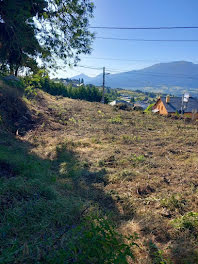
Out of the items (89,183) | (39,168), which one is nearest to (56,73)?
(39,168)

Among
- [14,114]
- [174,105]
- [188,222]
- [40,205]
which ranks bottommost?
[188,222]

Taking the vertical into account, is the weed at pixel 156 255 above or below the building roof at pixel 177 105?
below

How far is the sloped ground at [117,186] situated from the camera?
2.59 m

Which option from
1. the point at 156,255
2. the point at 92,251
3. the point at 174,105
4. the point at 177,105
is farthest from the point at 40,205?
the point at 177,105

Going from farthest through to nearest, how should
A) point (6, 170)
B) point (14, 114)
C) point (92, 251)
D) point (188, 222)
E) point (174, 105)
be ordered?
point (174, 105)
point (14, 114)
point (6, 170)
point (188, 222)
point (92, 251)

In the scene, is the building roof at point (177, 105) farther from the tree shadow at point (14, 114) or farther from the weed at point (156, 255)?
the weed at point (156, 255)

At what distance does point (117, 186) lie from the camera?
179 inches

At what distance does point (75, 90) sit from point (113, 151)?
38.3m

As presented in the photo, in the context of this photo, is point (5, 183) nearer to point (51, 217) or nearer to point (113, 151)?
point (51, 217)

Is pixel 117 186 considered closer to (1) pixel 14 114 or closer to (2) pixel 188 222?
(2) pixel 188 222

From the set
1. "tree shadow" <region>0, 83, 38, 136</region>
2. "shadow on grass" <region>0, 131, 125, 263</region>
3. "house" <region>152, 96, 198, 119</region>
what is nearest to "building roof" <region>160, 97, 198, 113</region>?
"house" <region>152, 96, 198, 119</region>

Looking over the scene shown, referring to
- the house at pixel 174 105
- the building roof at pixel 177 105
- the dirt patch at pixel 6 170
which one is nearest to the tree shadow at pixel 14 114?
the dirt patch at pixel 6 170

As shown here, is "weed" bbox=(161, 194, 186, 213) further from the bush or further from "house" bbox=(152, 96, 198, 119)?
"house" bbox=(152, 96, 198, 119)

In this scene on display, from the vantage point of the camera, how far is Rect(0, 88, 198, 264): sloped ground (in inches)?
102
